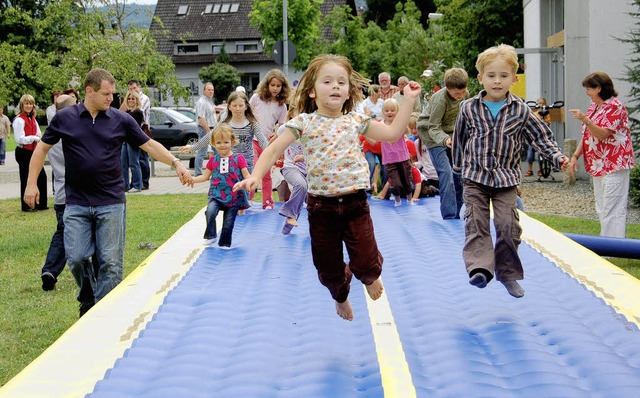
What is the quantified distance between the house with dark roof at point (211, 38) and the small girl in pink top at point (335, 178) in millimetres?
59491

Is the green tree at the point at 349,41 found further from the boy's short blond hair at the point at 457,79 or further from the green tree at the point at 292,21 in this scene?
the boy's short blond hair at the point at 457,79

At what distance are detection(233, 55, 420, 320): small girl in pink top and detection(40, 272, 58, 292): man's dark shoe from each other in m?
3.72

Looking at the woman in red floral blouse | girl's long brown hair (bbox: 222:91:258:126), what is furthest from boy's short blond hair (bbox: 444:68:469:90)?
girl's long brown hair (bbox: 222:91:258:126)

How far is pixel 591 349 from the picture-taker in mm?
5125

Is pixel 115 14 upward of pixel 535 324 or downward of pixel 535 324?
upward

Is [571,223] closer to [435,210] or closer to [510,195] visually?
[435,210]

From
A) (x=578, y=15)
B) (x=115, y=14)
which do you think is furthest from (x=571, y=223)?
(x=115, y=14)

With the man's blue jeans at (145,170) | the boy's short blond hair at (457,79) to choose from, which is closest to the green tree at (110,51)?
the man's blue jeans at (145,170)

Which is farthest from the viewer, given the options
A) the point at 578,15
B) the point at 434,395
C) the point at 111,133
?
the point at 578,15

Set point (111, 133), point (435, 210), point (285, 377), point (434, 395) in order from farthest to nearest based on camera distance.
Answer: point (435, 210) → point (111, 133) → point (285, 377) → point (434, 395)

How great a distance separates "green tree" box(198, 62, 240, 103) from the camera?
59344 millimetres

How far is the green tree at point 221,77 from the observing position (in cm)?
5934

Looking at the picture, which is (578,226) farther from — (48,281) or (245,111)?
(48,281)

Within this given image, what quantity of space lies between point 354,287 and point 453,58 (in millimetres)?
33632
